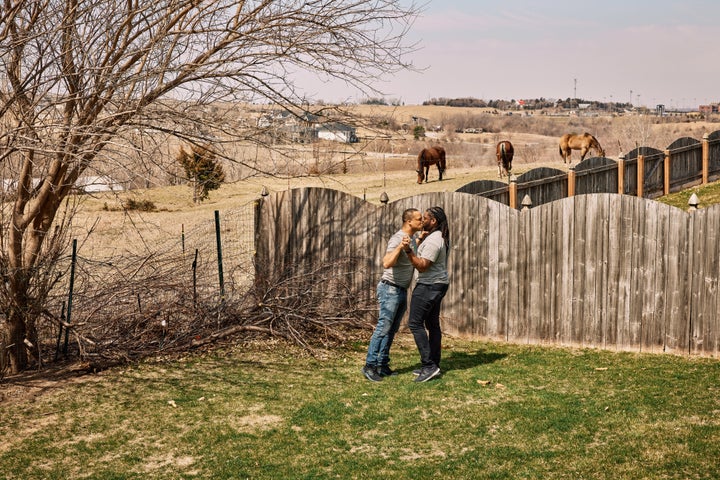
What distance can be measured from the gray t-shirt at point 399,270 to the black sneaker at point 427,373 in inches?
34.6

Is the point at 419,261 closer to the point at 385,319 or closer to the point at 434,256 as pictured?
the point at 434,256

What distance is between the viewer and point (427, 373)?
905 centimetres

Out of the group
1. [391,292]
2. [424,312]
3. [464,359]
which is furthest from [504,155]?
[424,312]

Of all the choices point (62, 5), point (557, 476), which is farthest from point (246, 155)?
point (557, 476)

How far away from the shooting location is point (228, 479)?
22.2 ft

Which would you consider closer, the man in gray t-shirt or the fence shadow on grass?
the man in gray t-shirt

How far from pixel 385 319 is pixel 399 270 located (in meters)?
→ 0.53

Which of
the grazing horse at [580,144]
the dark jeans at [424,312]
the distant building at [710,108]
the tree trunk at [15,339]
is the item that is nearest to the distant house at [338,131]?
the dark jeans at [424,312]

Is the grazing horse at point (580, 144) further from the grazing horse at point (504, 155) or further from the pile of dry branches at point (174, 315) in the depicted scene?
the pile of dry branches at point (174, 315)

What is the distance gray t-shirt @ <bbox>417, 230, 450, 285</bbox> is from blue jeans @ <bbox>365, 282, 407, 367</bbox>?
1.03ft

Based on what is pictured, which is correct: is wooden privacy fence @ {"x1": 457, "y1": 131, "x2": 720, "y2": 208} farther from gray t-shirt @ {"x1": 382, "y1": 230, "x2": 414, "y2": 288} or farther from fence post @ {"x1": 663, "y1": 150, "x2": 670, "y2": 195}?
gray t-shirt @ {"x1": 382, "y1": 230, "x2": 414, "y2": 288}

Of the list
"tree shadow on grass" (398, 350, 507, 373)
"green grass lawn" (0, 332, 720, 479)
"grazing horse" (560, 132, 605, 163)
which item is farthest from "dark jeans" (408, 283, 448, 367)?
"grazing horse" (560, 132, 605, 163)

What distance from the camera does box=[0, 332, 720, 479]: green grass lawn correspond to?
689cm

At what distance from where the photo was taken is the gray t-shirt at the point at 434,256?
28.9ft
